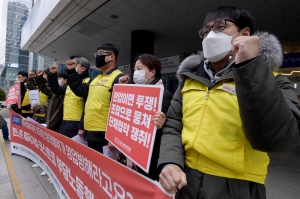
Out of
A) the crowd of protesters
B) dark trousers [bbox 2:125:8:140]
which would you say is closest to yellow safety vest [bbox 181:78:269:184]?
the crowd of protesters

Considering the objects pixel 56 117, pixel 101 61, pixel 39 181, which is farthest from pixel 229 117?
pixel 39 181

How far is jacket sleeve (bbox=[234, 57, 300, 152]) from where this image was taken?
66 cm

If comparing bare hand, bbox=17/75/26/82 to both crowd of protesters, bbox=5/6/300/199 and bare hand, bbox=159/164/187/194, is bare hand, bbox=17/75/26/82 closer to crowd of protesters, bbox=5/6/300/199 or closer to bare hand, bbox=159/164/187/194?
crowd of protesters, bbox=5/6/300/199

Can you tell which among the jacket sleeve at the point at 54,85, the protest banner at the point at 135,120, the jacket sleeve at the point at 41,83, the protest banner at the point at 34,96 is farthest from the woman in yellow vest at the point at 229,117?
the protest banner at the point at 34,96

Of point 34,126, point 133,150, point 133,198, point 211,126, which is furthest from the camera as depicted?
point 34,126

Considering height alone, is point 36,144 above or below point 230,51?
below

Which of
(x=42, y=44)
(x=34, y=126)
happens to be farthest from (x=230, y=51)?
(x=42, y=44)

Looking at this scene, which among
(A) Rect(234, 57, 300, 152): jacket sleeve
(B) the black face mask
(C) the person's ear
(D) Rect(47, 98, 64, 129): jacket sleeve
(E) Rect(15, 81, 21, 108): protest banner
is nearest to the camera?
(A) Rect(234, 57, 300, 152): jacket sleeve

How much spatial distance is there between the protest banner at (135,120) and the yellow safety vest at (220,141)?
25 centimetres

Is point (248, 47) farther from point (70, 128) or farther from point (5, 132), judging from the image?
point (5, 132)

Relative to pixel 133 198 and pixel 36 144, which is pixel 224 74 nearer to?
pixel 133 198

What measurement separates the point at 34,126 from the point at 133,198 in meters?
2.74

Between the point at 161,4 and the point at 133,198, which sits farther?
the point at 161,4

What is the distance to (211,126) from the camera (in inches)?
35.1
